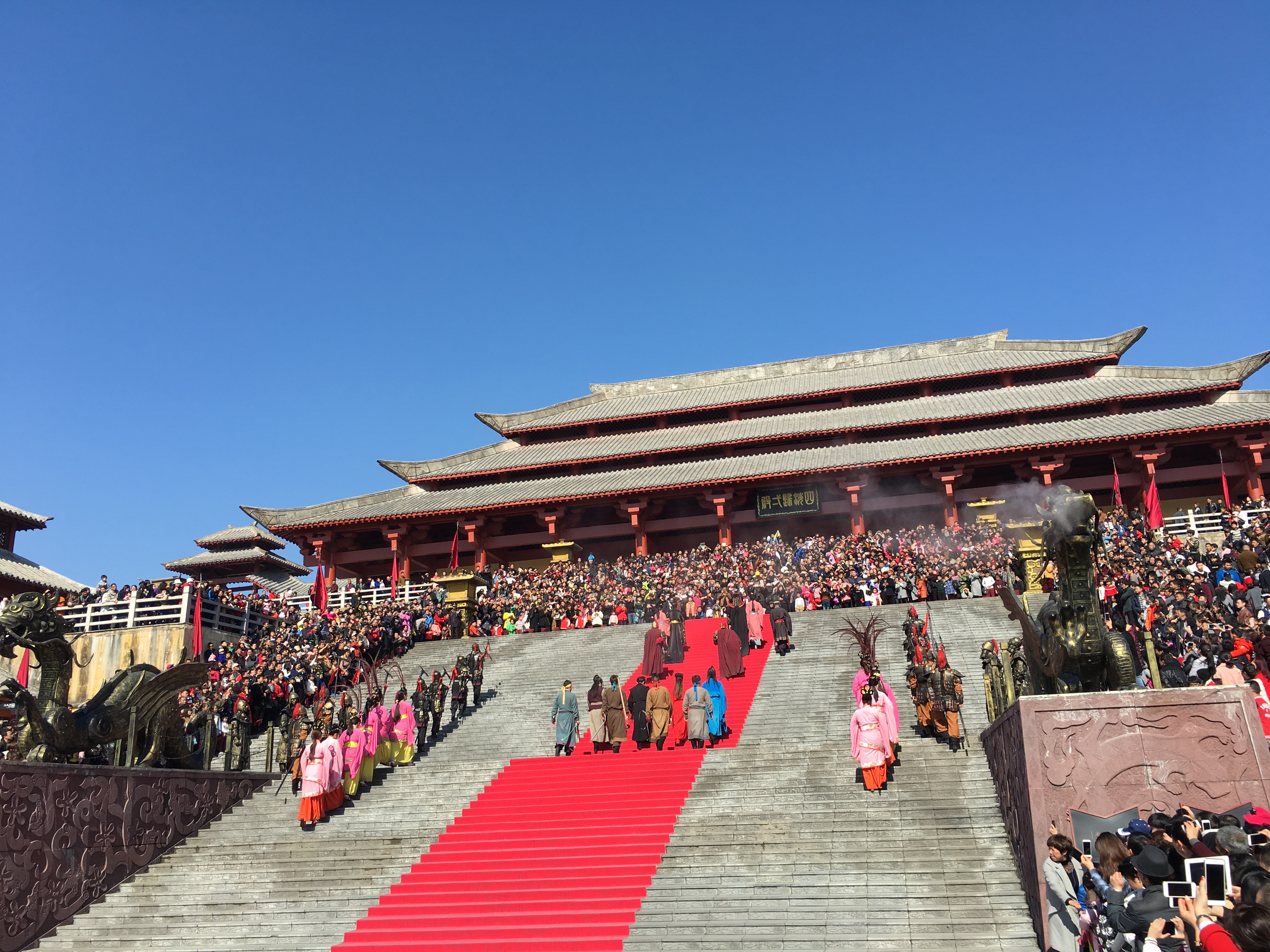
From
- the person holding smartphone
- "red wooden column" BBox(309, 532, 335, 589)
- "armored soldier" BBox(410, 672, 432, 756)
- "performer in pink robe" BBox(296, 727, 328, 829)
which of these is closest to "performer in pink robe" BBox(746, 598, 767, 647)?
"armored soldier" BBox(410, 672, 432, 756)

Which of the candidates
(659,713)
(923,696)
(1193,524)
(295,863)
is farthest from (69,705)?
(1193,524)

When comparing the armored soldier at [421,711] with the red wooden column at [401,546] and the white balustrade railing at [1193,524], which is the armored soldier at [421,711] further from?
the white balustrade railing at [1193,524]

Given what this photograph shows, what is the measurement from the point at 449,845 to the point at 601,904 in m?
2.83

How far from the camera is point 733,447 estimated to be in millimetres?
35000

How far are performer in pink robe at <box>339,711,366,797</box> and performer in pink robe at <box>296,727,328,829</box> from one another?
541 millimetres

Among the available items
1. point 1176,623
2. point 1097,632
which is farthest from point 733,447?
point 1097,632

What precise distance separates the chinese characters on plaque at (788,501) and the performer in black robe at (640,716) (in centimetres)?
1703

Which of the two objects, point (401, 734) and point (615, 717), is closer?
point (615, 717)

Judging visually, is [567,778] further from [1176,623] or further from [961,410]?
[961,410]

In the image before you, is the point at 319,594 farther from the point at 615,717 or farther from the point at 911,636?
the point at 911,636

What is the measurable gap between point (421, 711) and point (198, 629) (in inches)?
333

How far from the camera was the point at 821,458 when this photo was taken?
32.0 m

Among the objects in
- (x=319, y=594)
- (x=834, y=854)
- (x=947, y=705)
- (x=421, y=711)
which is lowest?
(x=834, y=854)

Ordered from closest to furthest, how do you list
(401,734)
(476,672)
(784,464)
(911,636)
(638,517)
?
(401,734), (911,636), (476,672), (784,464), (638,517)
